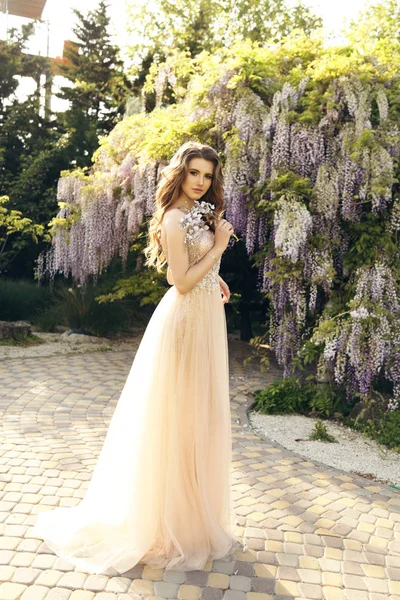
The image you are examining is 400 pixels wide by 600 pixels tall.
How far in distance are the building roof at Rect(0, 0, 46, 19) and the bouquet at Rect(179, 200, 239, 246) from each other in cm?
1743

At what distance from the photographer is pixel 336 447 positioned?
442 centimetres

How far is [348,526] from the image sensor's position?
119 inches

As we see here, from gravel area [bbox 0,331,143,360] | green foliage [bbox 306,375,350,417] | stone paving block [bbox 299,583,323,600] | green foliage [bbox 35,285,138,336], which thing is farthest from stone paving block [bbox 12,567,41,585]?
green foliage [bbox 35,285,138,336]

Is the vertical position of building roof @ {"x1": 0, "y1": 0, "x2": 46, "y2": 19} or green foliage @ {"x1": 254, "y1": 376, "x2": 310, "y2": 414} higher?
building roof @ {"x1": 0, "y1": 0, "x2": 46, "y2": 19}

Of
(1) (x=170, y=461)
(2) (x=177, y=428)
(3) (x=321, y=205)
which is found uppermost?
(3) (x=321, y=205)

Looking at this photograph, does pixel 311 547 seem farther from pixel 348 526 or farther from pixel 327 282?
pixel 327 282

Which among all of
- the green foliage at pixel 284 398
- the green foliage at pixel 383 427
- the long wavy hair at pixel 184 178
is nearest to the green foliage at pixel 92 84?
the green foliage at pixel 284 398

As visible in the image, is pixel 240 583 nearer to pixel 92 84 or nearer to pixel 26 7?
pixel 92 84

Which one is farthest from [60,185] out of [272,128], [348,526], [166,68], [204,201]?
[348,526]

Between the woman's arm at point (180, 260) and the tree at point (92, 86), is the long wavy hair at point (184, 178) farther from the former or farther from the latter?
the tree at point (92, 86)

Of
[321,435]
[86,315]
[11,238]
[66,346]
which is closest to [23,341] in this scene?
[66,346]

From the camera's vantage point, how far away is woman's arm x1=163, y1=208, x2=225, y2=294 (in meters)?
2.48

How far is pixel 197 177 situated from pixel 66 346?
20.3ft

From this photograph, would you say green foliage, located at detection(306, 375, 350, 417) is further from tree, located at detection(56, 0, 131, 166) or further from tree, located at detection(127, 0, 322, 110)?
tree, located at detection(127, 0, 322, 110)
